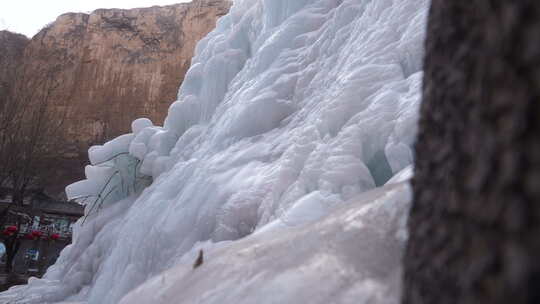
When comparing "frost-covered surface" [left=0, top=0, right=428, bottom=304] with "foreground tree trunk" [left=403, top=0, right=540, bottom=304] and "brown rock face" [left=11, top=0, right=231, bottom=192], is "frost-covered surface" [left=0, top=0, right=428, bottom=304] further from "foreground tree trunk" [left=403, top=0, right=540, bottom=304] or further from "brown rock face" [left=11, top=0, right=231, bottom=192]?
"brown rock face" [left=11, top=0, right=231, bottom=192]

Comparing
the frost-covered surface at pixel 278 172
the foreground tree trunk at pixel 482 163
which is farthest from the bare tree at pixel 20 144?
the foreground tree trunk at pixel 482 163

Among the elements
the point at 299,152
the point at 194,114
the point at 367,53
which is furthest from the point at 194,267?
the point at 194,114

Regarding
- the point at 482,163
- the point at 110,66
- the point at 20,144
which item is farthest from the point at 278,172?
the point at 110,66

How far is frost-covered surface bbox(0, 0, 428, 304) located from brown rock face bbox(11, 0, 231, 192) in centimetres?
1200

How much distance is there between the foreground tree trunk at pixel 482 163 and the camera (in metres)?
0.30

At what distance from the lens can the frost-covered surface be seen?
1.06m

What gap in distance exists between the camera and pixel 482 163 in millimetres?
349

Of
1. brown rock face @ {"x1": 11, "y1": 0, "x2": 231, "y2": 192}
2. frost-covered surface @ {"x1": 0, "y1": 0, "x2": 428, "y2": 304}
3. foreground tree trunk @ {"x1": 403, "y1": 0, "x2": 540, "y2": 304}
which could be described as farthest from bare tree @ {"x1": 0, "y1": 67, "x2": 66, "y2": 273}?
foreground tree trunk @ {"x1": 403, "y1": 0, "x2": 540, "y2": 304}

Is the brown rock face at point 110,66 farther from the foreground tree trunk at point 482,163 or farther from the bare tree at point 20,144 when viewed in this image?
the foreground tree trunk at point 482,163

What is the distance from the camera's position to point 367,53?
2.42 m

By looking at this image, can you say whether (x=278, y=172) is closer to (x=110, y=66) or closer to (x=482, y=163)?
(x=482, y=163)

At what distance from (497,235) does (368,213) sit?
820 mm

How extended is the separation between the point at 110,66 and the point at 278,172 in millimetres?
16274

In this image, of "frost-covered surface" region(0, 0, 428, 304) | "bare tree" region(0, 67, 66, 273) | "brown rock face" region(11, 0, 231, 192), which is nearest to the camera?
→ "frost-covered surface" region(0, 0, 428, 304)
